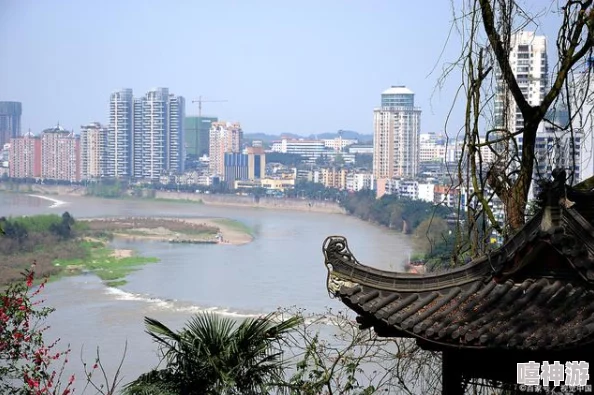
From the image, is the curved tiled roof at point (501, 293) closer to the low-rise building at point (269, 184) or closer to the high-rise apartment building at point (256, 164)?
the low-rise building at point (269, 184)

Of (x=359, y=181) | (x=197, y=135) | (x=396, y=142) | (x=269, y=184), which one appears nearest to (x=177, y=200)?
(x=269, y=184)

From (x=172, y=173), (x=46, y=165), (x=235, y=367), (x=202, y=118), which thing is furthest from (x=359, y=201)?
(x=235, y=367)

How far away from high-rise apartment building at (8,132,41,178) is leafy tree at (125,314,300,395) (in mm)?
36831

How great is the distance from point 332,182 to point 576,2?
113ft

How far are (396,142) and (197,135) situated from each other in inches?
516

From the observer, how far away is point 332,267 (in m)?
1.52

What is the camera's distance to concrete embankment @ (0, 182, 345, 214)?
3238cm

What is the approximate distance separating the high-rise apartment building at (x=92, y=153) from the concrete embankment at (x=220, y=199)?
1.85m

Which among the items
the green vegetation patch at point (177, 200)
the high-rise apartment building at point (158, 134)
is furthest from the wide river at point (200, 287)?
the high-rise apartment building at point (158, 134)

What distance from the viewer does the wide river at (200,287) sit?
987 centimetres

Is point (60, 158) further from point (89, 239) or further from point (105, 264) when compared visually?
point (105, 264)

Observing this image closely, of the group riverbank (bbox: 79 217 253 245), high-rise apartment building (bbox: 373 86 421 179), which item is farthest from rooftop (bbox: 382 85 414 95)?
riverbank (bbox: 79 217 253 245)

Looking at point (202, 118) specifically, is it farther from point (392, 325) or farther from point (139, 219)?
point (392, 325)

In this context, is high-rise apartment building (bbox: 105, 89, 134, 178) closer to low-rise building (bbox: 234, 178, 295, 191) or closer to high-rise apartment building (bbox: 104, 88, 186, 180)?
high-rise apartment building (bbox: 104, 88, 186, 180)
